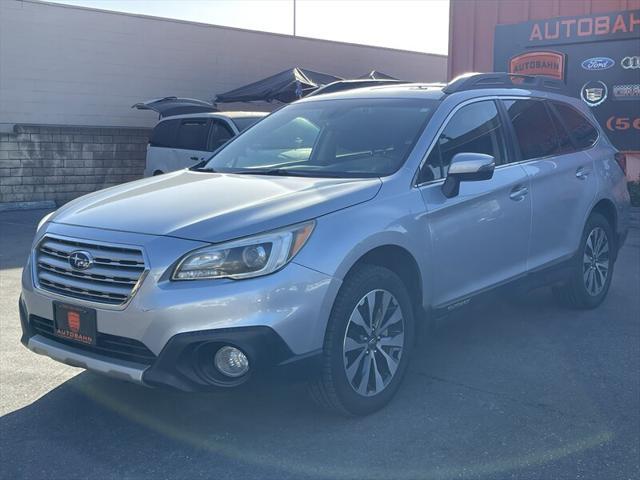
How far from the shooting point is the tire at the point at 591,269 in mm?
5899

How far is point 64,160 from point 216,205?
37.7ft

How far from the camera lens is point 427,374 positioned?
4.67 m

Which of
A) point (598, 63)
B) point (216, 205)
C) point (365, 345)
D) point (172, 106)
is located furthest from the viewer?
point (172, 106)

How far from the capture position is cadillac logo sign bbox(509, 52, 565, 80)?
43.7 feet

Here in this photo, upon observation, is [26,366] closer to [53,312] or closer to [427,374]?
A: [53,312]

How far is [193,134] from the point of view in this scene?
1137 cm

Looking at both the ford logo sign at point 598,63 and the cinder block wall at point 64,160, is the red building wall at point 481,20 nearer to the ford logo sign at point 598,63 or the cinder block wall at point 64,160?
the ford logo sign at point 598,63

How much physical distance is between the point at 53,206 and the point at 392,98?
10.7 metres

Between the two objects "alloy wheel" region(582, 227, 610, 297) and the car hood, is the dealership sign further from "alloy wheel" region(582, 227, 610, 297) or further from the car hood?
the car hood

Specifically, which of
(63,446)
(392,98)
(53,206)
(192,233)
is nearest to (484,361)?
(392,98)

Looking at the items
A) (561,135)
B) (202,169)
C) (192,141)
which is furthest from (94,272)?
(192,141)

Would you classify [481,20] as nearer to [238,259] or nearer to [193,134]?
[193,134]

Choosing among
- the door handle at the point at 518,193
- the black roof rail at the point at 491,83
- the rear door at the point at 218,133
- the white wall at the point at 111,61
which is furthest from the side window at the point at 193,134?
the door handle at the point at 518,193

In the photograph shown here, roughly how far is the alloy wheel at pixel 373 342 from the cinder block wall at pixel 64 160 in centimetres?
1126
